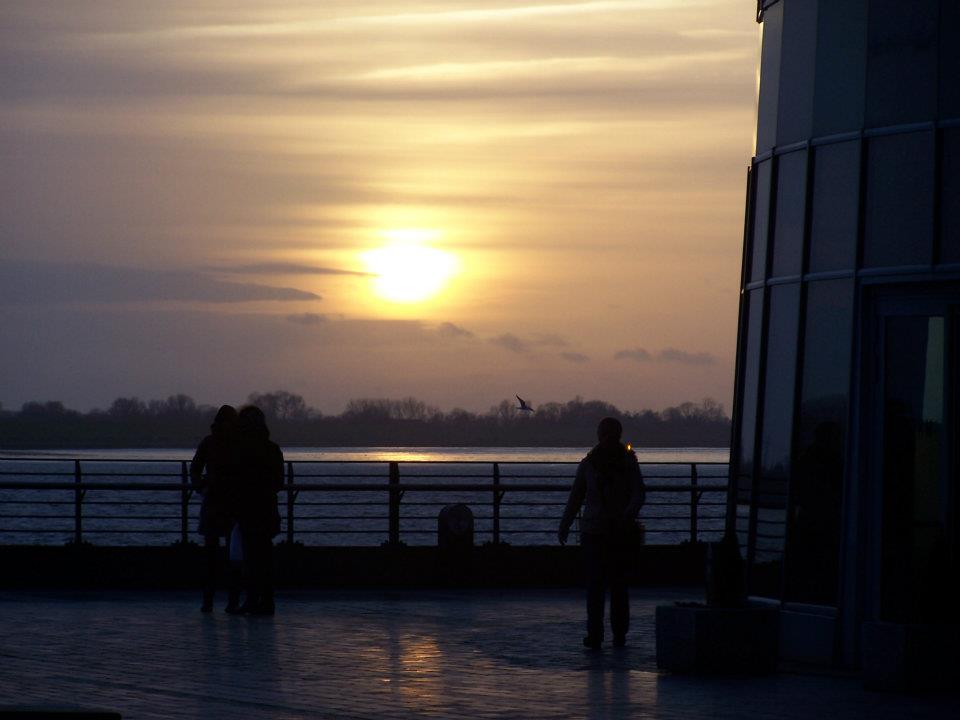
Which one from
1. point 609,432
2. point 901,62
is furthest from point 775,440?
point 901,62

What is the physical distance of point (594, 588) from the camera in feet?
47.9

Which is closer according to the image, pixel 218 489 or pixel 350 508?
pixel 218 489

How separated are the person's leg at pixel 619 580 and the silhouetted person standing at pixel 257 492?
3691 millimetres

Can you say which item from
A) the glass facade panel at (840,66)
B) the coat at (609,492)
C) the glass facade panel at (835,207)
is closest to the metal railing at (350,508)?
the coat at (609,492)

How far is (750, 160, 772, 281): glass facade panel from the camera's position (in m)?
15.2

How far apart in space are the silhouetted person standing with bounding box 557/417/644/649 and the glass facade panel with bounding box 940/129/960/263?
9.94 ft

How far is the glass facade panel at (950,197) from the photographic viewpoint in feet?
43.6

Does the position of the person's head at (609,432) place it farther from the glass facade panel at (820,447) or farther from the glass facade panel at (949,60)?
the glass facade panel at (949,60)

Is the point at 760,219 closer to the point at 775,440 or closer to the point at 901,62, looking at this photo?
the point at 775,440

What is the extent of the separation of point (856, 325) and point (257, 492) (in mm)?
6020

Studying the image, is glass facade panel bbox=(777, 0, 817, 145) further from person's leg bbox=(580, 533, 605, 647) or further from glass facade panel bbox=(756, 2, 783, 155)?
person's leg bbox=(580, 533, 605, 647)

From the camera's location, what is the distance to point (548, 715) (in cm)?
1056

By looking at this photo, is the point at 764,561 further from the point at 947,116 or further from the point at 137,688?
the point at 137,688

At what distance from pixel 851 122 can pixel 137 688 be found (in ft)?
22.2
